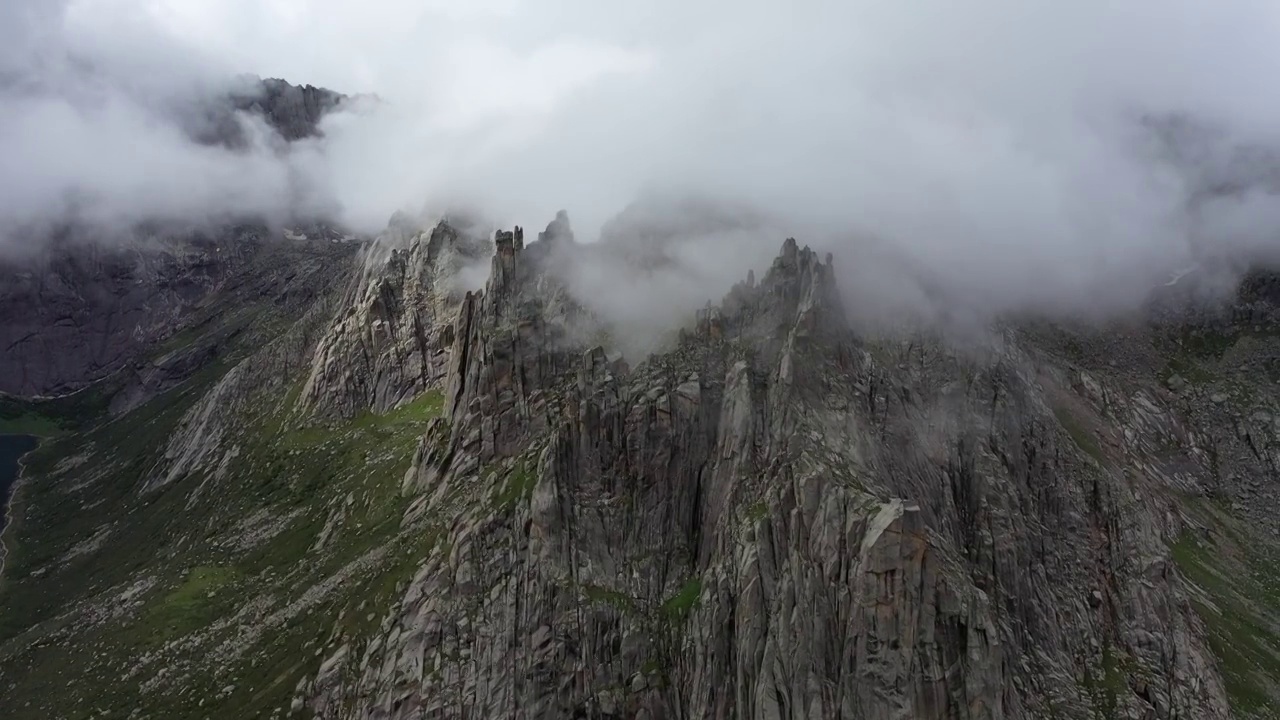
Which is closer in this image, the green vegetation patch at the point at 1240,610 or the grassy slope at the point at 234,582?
the green vegetation patch at the point at 1240,610

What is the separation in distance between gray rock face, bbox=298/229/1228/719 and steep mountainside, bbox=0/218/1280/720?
0.39 meters

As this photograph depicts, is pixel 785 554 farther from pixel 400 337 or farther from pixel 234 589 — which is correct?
pixel 400 337

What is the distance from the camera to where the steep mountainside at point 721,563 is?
312 ft

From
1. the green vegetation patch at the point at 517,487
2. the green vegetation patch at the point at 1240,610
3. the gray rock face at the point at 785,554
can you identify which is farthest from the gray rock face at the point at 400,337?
the green vegetation patch at the point at 1240,610

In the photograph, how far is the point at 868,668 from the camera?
91438mm

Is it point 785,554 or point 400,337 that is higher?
point 400,337

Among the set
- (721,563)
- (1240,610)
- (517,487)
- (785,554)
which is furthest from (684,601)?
(1240,610)

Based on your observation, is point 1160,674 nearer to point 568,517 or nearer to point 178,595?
point 568,517

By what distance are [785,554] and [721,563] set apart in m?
8.95

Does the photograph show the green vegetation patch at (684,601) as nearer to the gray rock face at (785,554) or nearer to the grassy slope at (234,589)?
the gray rock face at (785,554)

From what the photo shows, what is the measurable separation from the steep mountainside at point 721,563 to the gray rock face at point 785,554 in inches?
15.4

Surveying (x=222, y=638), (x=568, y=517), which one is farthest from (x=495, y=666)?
(x=222, y=638)

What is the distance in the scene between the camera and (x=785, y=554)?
98.2 m

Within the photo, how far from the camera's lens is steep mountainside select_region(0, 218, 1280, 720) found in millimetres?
95000
